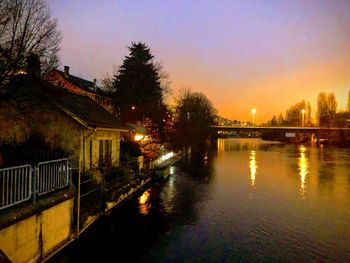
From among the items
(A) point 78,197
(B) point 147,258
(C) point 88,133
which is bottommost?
(B) point 147,258

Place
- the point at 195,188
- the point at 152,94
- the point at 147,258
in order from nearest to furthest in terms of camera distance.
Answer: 1. the point at 147,258
2. the point at 195,188
3. the point at 152,94

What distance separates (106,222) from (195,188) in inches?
496

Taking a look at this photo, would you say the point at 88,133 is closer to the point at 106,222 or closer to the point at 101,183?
the point at 101,183

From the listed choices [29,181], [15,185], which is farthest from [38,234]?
[15,185]

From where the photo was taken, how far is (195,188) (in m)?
29.1

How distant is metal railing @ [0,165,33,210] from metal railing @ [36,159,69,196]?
48 cm

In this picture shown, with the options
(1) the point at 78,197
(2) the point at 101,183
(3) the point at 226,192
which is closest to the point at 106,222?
(2) the point at 101,183

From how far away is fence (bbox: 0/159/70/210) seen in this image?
32.6ft

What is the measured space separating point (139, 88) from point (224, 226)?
3618cm

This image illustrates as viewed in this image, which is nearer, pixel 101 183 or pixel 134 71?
pixel 101 183

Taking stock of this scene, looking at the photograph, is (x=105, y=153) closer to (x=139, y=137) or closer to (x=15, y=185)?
(x=15, y=185)

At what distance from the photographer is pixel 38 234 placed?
10.8 metres

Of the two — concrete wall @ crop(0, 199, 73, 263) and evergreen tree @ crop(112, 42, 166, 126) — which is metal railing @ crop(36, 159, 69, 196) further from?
evergreen tree @ crop(112, 42, 166, 126)

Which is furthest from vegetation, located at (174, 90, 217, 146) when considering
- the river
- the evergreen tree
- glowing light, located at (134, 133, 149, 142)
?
the river
